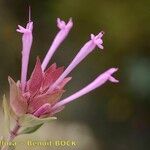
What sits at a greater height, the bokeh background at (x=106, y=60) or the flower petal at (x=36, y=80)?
the bokeh background at (x=106, y=60)

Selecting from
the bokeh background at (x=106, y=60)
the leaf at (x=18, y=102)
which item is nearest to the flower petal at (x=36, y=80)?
the leaf at (x=18, y=102)

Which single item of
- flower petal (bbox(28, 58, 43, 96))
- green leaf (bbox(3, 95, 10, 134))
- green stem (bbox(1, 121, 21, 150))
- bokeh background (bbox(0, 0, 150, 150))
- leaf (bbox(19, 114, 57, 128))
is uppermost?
bokeh background (bbox(0, 0, 150, 150))

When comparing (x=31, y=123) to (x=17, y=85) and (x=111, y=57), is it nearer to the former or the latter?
(x=17, y=85)

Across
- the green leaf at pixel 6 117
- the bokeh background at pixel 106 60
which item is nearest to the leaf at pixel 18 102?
the green leaf at pixel 6 117

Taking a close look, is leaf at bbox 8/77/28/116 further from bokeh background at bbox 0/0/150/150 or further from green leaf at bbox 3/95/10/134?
bokeh background at bbox 0/0/150/150

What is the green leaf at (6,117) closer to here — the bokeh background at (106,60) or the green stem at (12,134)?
the green stem at (12,134)

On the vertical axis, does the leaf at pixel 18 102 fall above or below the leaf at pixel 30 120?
above

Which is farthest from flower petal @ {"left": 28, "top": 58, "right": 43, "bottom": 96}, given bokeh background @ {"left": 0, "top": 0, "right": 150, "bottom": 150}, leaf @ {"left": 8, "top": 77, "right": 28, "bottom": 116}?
bokeh background @ {"left": 0, "top": 0, "right": 150, "bottom": 150}

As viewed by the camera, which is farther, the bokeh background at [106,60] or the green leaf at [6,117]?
the bokeh background at [106,60]

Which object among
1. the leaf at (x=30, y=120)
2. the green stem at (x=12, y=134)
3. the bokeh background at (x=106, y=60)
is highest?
the bokeh background at (x=106, y=60)

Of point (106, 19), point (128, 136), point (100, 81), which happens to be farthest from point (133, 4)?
point (100, 81)
